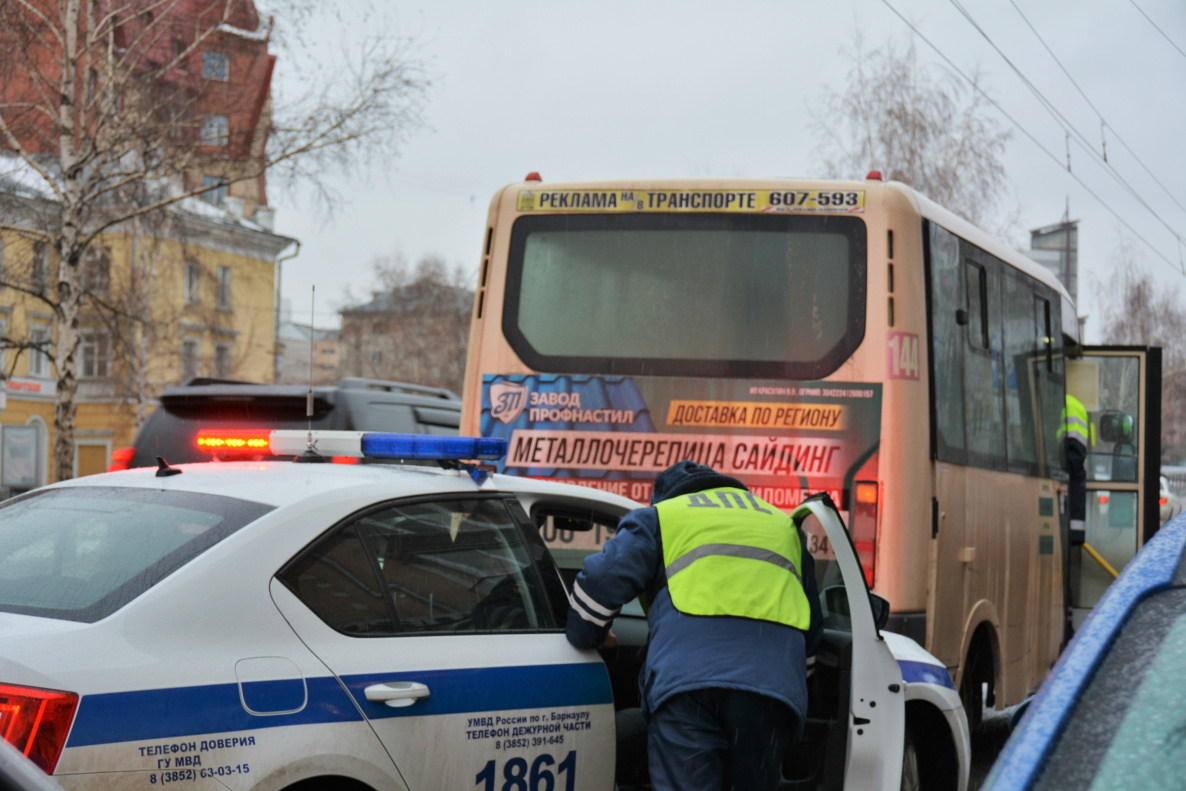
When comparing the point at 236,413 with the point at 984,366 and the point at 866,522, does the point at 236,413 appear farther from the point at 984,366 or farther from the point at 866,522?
the point at 984,366

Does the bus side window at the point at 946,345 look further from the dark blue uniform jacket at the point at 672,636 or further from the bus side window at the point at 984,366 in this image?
the dark blue uniform jacket at the point at 672,636

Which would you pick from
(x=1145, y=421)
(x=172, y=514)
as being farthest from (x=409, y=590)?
(x=1145, y=421)

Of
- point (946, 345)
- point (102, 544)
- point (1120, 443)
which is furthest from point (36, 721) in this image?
point (1120, 443)

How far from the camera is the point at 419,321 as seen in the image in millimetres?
55469

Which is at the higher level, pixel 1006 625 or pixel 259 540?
pixel 259 540

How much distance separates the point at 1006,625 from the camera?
7.69 metres

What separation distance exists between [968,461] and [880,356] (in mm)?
1061

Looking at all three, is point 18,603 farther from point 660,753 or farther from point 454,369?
point 454,369

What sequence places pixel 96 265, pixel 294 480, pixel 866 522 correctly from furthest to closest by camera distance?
pixel 96 265
pixel 866 522
pixel 294 480

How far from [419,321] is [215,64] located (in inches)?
1393

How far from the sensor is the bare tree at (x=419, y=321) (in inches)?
2162

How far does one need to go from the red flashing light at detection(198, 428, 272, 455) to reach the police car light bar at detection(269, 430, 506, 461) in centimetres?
67

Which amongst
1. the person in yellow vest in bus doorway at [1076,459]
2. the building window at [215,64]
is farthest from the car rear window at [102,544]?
the building window at [215,64]

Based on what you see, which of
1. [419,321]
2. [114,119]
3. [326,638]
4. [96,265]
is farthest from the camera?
[419,321]
